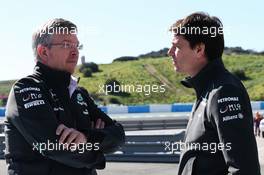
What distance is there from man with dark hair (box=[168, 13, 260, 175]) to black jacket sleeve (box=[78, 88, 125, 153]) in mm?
652

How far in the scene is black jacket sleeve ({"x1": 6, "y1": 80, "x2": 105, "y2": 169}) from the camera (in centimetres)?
317

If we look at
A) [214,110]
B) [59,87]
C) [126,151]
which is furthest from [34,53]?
[126,151]

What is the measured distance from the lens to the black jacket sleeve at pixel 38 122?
10.4ft

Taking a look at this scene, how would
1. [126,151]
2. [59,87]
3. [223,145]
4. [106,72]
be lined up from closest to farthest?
[223,145] < [59,87] < [126,151] < [106,72]

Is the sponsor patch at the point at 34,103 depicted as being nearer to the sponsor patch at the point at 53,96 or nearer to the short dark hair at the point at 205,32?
the sponsor patch at the point at 53,96

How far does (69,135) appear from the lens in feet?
10.6

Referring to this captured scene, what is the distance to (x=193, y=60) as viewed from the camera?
3.12 meters

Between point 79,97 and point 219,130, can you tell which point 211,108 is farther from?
point 79,97

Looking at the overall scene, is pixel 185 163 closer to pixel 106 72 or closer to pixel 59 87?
pixel 59 87

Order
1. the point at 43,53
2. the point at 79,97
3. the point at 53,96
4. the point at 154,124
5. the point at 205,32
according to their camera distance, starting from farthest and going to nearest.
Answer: the point at 154,124 → the point at 79,97 → the point at 43,53 → the point at 53,96 → the point at 205,32

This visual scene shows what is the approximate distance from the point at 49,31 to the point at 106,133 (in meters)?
0.80

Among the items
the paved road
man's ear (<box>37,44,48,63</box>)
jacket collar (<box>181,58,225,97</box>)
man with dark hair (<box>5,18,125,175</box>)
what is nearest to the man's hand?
man with dark hair (<box>5,18,125,175</box>)

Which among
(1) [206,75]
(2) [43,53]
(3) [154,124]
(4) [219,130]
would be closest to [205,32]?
(1) [206,75]

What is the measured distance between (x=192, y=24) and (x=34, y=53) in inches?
45.0
